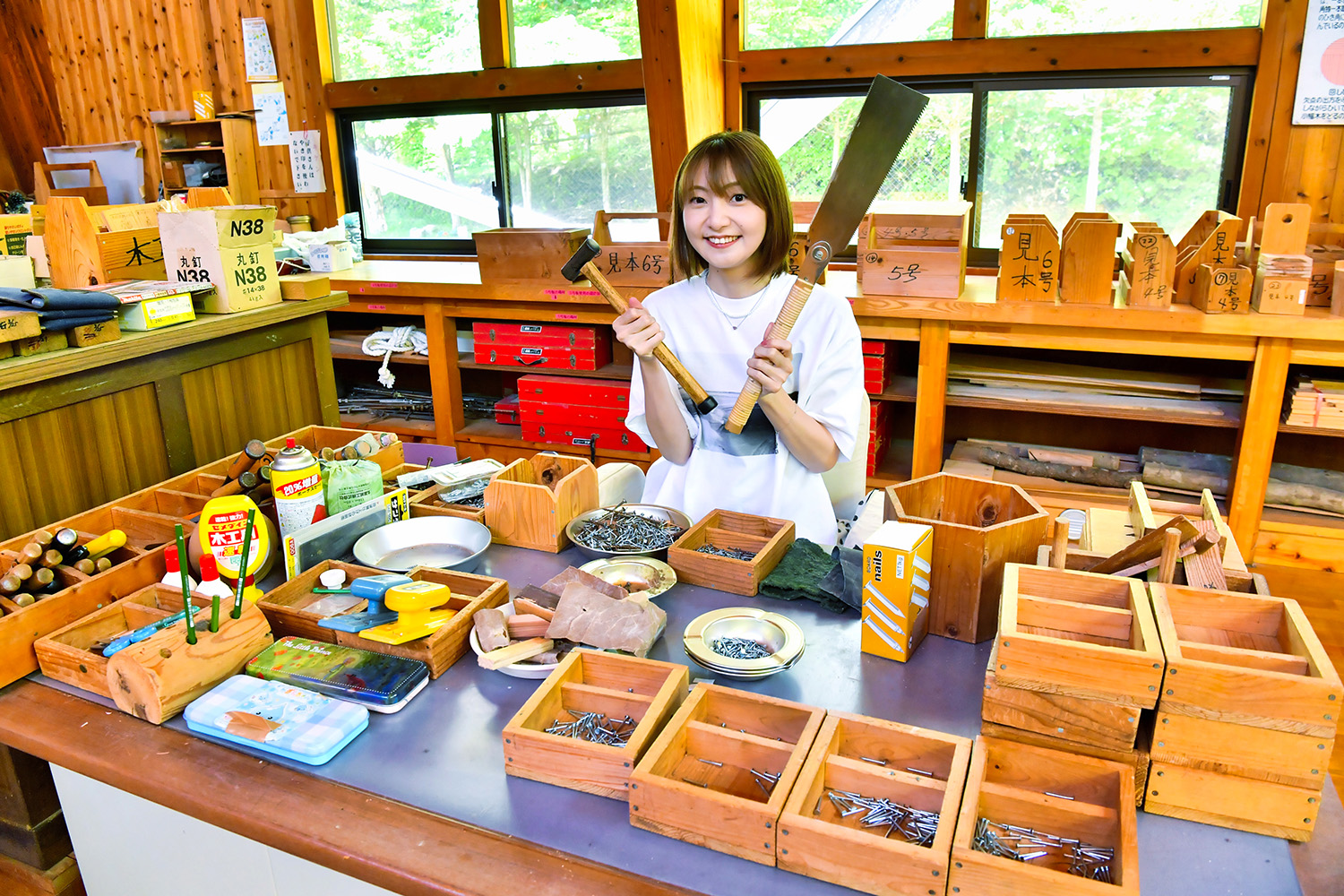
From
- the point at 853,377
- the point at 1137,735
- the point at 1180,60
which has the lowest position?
the point at 1137,735

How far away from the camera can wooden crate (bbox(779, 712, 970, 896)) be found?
0.87m

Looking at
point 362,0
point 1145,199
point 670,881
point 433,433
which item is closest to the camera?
point 670,881

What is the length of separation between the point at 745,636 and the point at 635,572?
0.85 feet

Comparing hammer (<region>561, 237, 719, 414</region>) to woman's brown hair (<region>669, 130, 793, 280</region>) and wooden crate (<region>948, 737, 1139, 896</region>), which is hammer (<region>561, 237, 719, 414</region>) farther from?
wooden crate (<region>948, 737, 1139, 896</region>)

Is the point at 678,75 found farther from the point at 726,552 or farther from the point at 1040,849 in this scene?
the point at 1040,849

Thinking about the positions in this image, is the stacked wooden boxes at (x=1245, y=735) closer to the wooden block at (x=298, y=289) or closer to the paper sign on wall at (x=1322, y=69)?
the wooden block at (x=298, y=289)

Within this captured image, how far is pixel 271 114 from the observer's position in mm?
4691

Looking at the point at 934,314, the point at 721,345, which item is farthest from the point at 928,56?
the point at 721,345

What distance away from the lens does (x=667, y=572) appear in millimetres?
1495

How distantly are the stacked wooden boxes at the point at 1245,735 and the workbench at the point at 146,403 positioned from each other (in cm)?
191

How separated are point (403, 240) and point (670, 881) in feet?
14.3

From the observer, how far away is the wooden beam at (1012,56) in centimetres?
317

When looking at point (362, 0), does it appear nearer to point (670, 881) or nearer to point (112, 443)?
point (112, 443)

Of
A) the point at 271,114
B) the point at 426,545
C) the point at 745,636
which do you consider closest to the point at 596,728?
the point at 745,636
